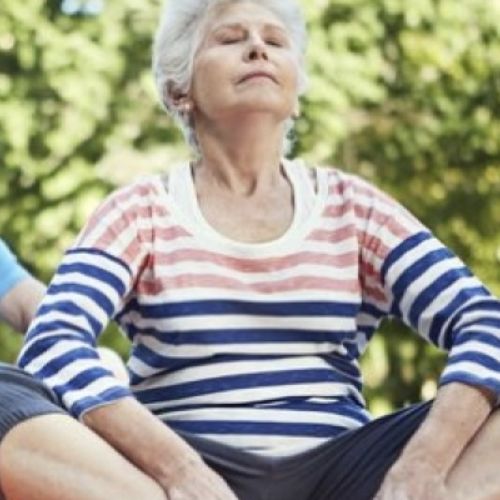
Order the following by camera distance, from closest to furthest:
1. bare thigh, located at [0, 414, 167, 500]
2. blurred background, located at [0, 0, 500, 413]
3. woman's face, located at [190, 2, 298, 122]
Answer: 1. bare thigh, located at [0, 414, 167, 500]
2. woman's face, located at [190, 2, 298, 122]
3. blurred background, located at [0, 0, 500, 413]

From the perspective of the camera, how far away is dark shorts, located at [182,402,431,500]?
200 cm

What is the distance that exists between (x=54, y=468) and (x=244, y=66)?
0.62 metres

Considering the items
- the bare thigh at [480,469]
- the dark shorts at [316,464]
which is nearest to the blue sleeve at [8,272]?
the dark shorts at [316,464]

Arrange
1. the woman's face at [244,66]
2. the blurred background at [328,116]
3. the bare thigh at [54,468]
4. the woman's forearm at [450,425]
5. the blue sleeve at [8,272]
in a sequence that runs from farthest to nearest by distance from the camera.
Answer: the blurred background at [328,116]
the blue sleeve at [8,272]
the woman's face at [244,66]
the woman's forearm at [450,425]
the bare thigh at [54,468]

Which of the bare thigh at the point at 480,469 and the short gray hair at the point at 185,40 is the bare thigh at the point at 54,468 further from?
the short gray hair at the point at 185,40

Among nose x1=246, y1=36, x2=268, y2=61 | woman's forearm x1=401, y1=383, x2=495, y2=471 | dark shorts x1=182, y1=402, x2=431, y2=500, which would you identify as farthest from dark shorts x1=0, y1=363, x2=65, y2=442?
nose x1=246, y1=36, x2=268, y2=61

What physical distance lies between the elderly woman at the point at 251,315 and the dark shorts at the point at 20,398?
0.02 metres

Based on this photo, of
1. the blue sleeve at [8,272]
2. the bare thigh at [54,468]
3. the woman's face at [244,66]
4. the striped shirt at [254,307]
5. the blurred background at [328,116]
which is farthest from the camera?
the blurred background at [328,116]

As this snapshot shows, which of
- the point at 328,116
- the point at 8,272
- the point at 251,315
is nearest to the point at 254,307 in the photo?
the point at 251,315

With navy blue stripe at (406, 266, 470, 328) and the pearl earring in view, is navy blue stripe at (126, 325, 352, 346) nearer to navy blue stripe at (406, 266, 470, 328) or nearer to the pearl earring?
navy blue stripe at (406, 266, 470, 328)

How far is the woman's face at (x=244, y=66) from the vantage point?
217cm

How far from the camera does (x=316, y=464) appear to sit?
2.02 meters

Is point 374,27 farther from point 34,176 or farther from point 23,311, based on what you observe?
point 23,311

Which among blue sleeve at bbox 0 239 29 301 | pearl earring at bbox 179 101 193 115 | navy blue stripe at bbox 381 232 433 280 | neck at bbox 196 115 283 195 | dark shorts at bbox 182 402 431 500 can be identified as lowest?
dark shorts at bbox 182 402 431 500
